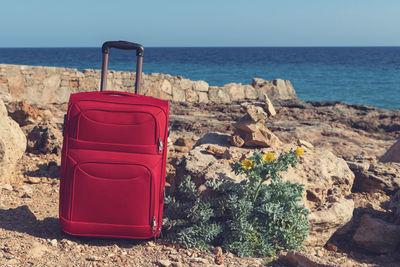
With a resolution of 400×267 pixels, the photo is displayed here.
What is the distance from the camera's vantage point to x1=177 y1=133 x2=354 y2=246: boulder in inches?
145

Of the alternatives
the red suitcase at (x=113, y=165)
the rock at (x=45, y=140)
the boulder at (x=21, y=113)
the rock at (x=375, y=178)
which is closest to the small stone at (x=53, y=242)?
the red suitcase at (x=113, y=165)

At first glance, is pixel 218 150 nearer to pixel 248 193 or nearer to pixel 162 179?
pixel 248 193

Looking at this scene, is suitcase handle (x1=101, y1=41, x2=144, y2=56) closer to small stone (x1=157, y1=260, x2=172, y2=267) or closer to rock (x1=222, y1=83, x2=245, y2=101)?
small stone (x1=157, y1=260, x2=172, y2=267)

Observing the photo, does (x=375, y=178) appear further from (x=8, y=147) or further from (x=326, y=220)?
(x=8, y=147)

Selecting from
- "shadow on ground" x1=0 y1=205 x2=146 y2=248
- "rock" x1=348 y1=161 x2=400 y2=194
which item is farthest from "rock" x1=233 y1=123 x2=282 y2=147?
"shadow on ground" x1=0 y1=205 x2=146 y2=248

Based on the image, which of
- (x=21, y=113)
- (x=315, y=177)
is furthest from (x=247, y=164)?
(x=21, y=113)

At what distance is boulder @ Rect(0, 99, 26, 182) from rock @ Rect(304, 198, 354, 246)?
9.58ft

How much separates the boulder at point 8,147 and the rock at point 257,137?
232 centimetres

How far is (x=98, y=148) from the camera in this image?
298 cm

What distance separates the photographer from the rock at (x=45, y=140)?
5.59 meters

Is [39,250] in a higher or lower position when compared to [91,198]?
lower

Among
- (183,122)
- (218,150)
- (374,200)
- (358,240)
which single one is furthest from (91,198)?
(183,122)

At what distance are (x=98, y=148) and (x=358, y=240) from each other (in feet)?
7.44

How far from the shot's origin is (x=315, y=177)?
4039 millimetres
